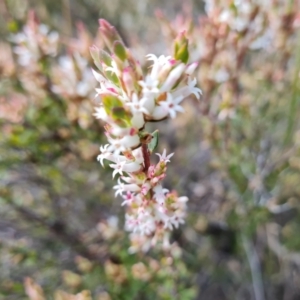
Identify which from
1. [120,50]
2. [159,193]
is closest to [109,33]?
[120,50]

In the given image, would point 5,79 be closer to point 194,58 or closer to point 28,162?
point 28,162

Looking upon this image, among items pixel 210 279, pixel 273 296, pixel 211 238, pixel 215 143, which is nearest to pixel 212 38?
pixel 215 143

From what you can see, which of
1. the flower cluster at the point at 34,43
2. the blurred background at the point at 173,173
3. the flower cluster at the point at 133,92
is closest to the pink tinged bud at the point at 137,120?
the flower cluster at the point at 133,92

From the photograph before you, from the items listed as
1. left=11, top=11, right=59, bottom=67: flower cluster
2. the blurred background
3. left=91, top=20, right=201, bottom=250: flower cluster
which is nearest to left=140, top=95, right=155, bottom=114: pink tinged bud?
left=91, top=20, right=201, bottom=250: flower cluster

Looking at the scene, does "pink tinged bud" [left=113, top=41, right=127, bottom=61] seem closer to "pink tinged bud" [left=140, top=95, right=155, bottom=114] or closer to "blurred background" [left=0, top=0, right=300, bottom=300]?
"pink tinged bud" [left=140, top=95, right=155, bottom=114]

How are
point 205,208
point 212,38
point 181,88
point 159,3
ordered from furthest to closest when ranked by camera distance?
point 159,3 < point 205,208 < point 212,38 < point 181,88

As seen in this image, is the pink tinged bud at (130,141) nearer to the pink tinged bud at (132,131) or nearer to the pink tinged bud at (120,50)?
the pink tinged bud at (132,131)
